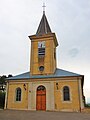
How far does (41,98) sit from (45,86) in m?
1.58

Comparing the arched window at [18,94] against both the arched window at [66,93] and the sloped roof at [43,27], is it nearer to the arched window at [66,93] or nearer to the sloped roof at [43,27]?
the arched window at [66,93]

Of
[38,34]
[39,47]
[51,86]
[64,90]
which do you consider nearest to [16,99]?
[51,86]

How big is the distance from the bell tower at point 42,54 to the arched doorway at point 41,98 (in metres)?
2.33

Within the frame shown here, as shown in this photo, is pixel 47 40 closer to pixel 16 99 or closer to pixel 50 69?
pixel 50 69

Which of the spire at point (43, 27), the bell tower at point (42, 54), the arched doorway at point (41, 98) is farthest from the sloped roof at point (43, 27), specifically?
the arched doorway at point (41, 98)

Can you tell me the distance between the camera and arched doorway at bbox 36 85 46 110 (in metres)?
21.7

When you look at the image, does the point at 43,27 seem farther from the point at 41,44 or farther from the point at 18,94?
the point at 18,94

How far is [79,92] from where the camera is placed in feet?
68.3

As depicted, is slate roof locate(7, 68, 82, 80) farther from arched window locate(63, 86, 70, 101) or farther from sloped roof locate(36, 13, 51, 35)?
sloped roof locate(36, 13, 51, 35)

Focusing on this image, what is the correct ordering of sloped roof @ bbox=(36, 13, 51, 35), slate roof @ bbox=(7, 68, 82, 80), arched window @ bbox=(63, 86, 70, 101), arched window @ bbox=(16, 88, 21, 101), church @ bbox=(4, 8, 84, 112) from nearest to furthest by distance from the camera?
church @ bbox=(4, 8, 84, 112)
arched window @ bbox=(63, 86, 70, 101)
slate roof @ bbox=(7, 68, 82, 80)
arched window @ bbox=(16, 88, 21, 101)
sloped roof @ bbox=(36, 13, 51, 35)

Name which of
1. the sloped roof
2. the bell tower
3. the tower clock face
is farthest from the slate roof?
the sloped roof

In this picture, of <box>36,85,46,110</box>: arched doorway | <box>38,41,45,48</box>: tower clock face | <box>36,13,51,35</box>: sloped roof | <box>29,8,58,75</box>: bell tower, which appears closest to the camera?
<box>36,85,46,110</box>: arched doorway

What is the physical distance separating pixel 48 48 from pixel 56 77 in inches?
194

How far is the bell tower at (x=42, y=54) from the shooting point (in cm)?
2402
